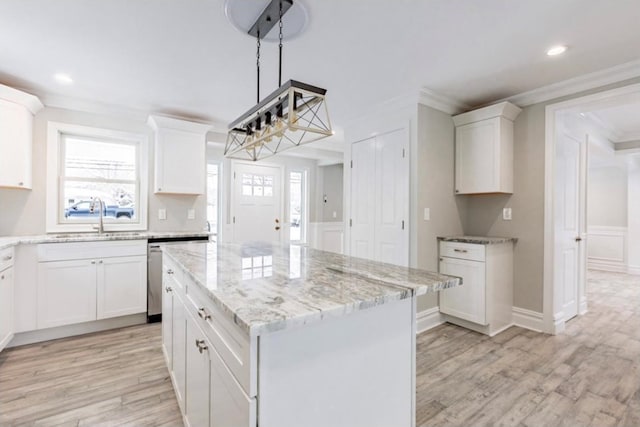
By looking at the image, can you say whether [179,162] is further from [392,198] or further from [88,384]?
[392,198]

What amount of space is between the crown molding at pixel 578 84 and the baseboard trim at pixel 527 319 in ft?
6.74

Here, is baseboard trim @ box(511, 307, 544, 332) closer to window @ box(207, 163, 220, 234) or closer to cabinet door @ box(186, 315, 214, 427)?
cabinet door @ box(186, 315, 214, 427)

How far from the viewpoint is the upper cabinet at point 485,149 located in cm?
303

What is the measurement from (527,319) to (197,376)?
312cm

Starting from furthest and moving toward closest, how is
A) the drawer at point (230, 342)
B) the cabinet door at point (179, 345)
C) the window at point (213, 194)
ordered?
the window at point (213, 194) → the cabinet door at point (179, 345) → the drawer at point (230, 342)

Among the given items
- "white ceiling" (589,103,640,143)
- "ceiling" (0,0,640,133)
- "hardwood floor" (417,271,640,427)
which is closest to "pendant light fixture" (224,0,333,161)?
"ceiling" (0,0,640,133)

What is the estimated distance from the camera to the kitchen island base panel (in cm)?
91

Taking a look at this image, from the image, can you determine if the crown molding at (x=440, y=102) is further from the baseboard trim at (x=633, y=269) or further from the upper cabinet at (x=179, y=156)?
the baseboard trim at (x=633, y=269)

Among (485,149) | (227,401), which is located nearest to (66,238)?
(227,401)

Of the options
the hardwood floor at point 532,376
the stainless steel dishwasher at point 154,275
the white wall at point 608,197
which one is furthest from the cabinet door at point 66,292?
the white wall at point 608,197

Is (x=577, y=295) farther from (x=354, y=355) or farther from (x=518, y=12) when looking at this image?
(x=354, y=355)

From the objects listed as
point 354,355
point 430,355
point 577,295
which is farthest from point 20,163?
point 577,295

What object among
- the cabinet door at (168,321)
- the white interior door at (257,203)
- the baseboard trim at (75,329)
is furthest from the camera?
the white interior door at (257,203)

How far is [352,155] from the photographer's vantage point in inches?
149
